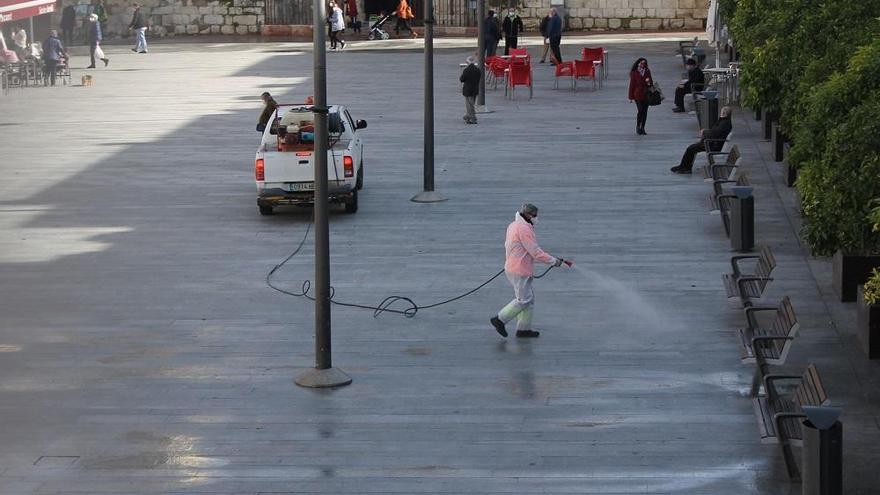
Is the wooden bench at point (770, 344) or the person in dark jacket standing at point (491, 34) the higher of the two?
the person in dark jacket standing at point (491, 34)

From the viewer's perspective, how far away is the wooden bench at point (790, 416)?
12688 mm

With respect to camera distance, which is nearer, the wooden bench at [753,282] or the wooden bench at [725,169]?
the wooden bench at [753,282]

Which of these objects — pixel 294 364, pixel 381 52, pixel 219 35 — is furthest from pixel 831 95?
pixel 219 35

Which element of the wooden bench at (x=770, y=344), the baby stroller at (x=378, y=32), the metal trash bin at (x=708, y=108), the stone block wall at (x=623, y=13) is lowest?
the wooden bench at (x=770, y=344)

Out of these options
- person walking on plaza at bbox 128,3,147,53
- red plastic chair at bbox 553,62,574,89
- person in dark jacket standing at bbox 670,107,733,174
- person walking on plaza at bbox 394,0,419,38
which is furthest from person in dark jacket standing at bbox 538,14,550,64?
person in dark jacket standing at bbox 670,107,733,174

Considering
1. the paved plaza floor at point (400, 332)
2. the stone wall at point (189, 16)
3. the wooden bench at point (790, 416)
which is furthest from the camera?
the stone wall at point (189, 16)

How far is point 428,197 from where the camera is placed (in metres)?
26.2

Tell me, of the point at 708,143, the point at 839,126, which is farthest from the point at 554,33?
the point at 839,126

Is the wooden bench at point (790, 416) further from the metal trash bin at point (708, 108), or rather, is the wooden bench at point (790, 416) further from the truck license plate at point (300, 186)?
the metal trash bin at point (708, 108)

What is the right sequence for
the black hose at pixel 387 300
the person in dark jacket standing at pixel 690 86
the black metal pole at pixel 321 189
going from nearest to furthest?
the black metal pole at pixel 321 189
the black hose at pixel 387 300
the person in dark jacket standing at pixel 690 86

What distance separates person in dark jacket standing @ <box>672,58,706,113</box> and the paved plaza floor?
3.60 metres

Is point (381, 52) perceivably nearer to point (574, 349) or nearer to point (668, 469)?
point (574, 349)

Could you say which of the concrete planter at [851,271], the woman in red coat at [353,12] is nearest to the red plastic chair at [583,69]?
the woman in red coat at [353,12]

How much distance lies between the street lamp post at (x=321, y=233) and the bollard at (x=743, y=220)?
7.94 meters
